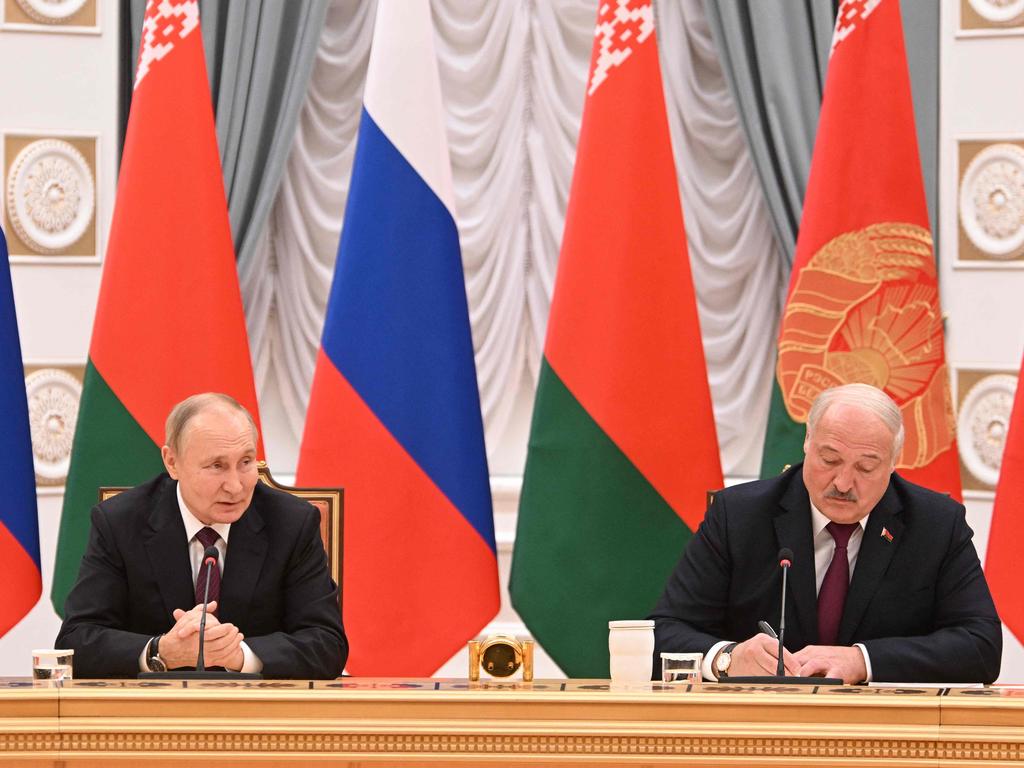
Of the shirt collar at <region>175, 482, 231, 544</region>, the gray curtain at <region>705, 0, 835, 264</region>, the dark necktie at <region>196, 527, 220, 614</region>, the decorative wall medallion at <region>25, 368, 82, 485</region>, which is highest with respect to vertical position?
the gray curtain at <region>705, 0, 835, 264</region>

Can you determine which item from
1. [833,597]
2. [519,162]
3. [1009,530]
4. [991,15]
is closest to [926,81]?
[991,15]

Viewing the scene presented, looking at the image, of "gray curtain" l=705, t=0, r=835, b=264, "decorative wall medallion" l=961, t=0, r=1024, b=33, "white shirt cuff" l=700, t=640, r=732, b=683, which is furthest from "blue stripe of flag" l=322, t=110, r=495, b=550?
"decorative wall medallion" l=961, t=0, r=1024, b=33

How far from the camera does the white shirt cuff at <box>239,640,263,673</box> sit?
2.73 meters

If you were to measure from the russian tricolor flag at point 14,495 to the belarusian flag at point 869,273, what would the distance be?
211 cm

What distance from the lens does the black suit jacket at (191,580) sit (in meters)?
2.89

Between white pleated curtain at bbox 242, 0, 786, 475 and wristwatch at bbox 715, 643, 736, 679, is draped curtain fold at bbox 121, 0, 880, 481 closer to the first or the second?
white pleated curtain at bbox 242, 0, 786, 475

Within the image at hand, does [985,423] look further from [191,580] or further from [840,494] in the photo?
[191,580]

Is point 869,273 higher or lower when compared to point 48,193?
lower

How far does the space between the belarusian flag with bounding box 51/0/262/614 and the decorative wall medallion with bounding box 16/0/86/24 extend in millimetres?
1411

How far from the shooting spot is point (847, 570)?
294 centimetres

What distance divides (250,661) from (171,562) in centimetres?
32

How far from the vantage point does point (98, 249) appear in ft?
17.8

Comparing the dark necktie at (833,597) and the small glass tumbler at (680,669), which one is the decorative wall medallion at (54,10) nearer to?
the dark necktie at (833,597)

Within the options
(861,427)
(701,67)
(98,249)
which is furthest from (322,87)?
(861,427)
